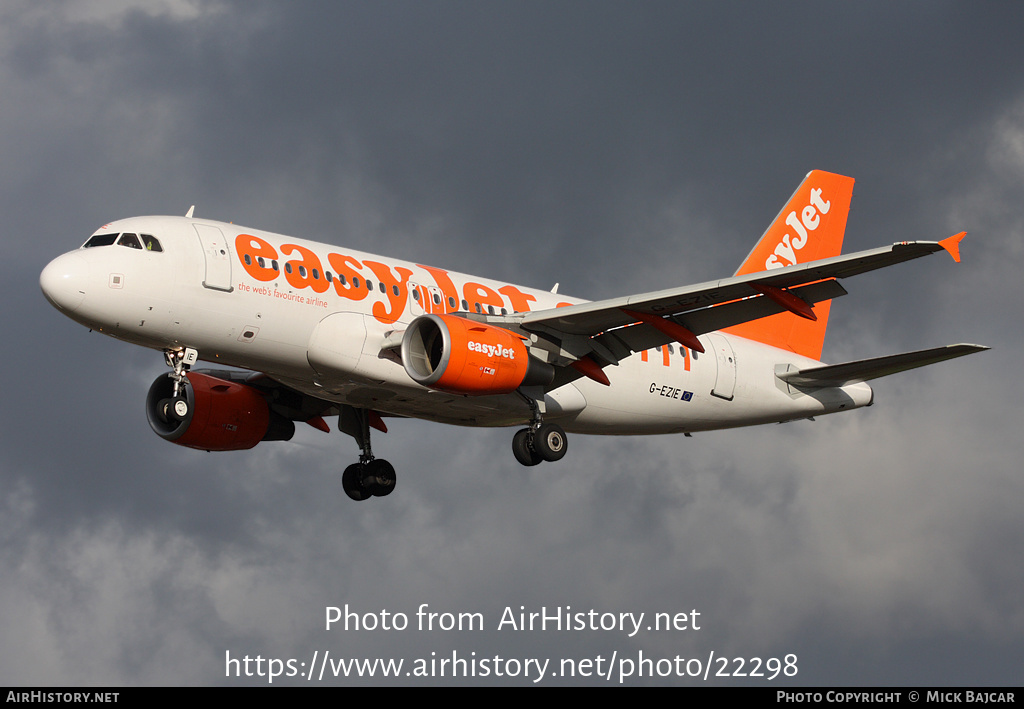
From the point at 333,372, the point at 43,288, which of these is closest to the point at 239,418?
the point at 333,372

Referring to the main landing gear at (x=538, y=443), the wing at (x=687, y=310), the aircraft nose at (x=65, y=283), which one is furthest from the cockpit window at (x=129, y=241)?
the main landing gear at (x=538, y=443)

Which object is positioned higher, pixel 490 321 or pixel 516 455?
pixel 490 321

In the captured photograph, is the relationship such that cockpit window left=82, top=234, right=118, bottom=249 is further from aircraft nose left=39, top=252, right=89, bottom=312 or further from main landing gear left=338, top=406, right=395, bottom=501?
main landing gear left=338, top=406, right=395, bottom=501

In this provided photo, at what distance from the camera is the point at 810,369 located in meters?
37.5

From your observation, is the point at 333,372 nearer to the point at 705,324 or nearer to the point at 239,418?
the point at 239,418

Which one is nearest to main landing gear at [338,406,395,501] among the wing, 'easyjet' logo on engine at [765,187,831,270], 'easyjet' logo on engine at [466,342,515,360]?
the wing

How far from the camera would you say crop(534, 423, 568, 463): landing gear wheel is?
32.2 metres

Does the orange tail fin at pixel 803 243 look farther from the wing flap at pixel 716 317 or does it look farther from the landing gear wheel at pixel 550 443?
the landing gear wheel at pixel 550 443

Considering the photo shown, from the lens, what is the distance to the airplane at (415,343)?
2798cm

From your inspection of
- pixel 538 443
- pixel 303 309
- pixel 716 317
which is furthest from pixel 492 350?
pixel 716 317

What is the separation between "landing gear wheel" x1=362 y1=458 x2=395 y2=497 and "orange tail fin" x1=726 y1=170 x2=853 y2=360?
1162 centimetres

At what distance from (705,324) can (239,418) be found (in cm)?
1343

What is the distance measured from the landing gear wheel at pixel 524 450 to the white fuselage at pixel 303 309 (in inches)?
31.1

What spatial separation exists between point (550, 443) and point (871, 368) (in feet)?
31.2
